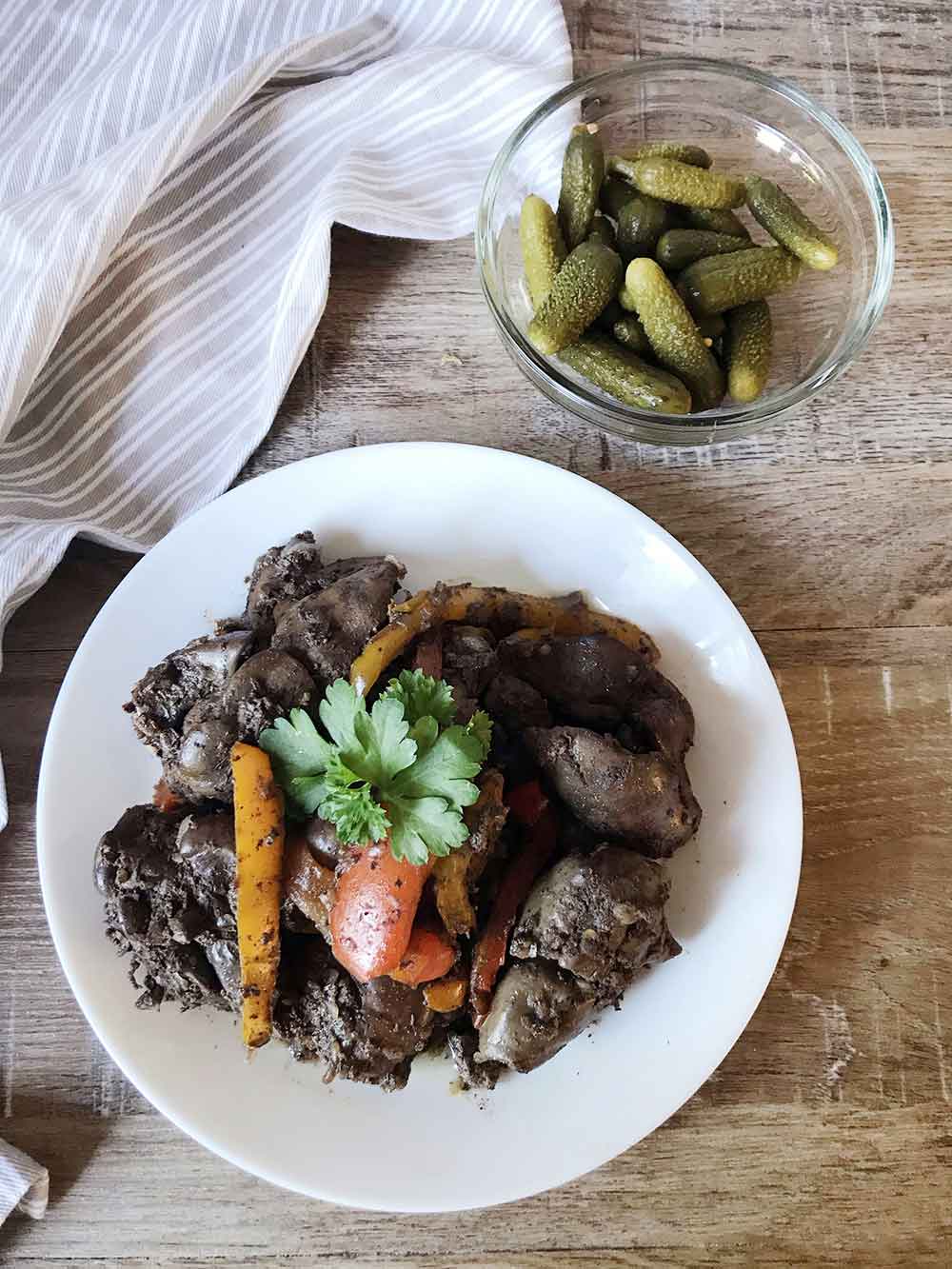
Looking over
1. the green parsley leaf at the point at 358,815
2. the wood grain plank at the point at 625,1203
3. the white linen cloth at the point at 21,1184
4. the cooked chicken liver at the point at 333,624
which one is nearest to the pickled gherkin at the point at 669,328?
the cooked chicken liver at the point at 333,624

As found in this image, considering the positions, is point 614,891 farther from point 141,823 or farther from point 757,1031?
point 141,823

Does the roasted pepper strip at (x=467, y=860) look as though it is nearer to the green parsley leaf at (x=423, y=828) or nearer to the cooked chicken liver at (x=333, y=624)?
the green parsley leaf at (x=423, y=828)

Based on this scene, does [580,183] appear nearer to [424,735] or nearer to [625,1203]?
[424,735]

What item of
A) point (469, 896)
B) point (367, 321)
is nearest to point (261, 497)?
point (367, 321)

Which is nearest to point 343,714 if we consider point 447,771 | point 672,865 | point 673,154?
point 447,771

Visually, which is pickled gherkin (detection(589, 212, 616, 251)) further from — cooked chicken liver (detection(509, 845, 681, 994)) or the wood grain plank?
the wood grain plank

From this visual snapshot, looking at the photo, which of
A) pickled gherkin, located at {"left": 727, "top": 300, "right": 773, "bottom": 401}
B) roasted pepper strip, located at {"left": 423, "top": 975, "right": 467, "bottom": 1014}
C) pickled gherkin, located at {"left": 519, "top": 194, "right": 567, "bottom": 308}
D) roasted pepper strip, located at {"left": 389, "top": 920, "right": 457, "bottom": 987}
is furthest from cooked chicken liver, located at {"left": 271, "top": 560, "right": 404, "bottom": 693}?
pickled gherkin, located at {"left": 727, "top": 300, "right": 773, "bottom": 401}
